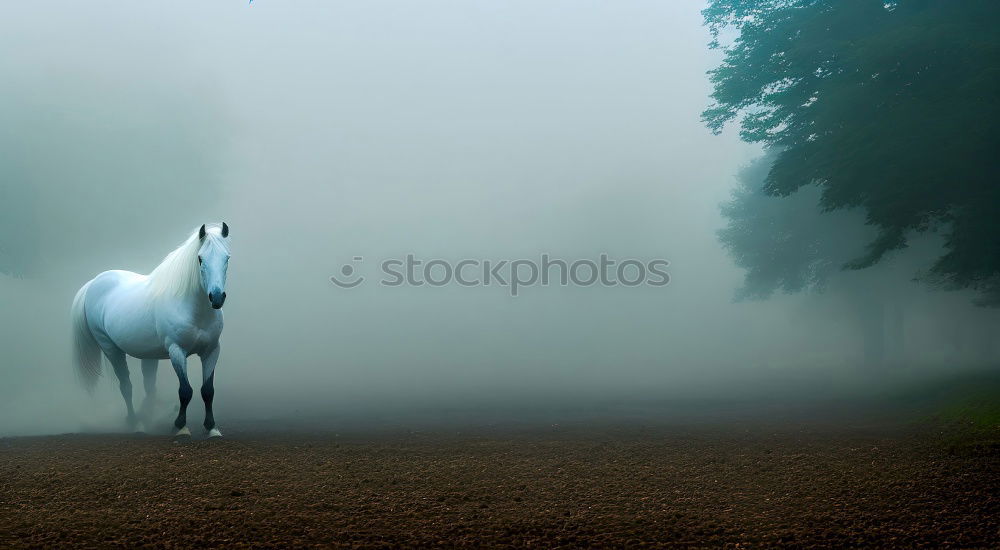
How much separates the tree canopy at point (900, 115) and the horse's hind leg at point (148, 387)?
1350 cm

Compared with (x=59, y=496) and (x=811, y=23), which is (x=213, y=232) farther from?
(x=811, y=23)

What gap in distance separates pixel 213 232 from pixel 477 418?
4641mm

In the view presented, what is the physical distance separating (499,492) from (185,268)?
4924mm

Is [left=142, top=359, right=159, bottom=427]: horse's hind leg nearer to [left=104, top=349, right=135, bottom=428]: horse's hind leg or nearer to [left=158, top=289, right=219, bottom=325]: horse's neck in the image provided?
[left=104, top=349, right=135, bottom=428]: horse's hind leg

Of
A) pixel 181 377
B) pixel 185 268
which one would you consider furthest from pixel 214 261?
pixel 181 377

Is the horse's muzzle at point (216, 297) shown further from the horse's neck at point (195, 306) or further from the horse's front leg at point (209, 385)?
the horse's front leg at point (209, 385)

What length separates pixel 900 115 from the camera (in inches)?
520

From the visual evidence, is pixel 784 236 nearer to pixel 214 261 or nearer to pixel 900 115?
pixel 900 115

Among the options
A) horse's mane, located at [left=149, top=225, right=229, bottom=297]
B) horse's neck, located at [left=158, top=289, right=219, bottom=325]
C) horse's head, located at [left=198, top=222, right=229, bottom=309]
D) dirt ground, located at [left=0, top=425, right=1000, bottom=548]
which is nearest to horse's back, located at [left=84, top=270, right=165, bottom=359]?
horse's mane, located at [left=149, top=225, right=229, bottom=297]

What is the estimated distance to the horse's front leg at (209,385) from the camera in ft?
25.8

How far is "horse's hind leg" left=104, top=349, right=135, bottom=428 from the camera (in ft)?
31.6

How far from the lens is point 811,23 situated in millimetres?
15148

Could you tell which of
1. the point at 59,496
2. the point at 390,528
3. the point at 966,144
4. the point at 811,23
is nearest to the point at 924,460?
the point at 390,528

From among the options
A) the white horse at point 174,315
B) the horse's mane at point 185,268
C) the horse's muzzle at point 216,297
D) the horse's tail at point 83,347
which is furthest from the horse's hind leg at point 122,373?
the horse's muzzle at point 216,297
